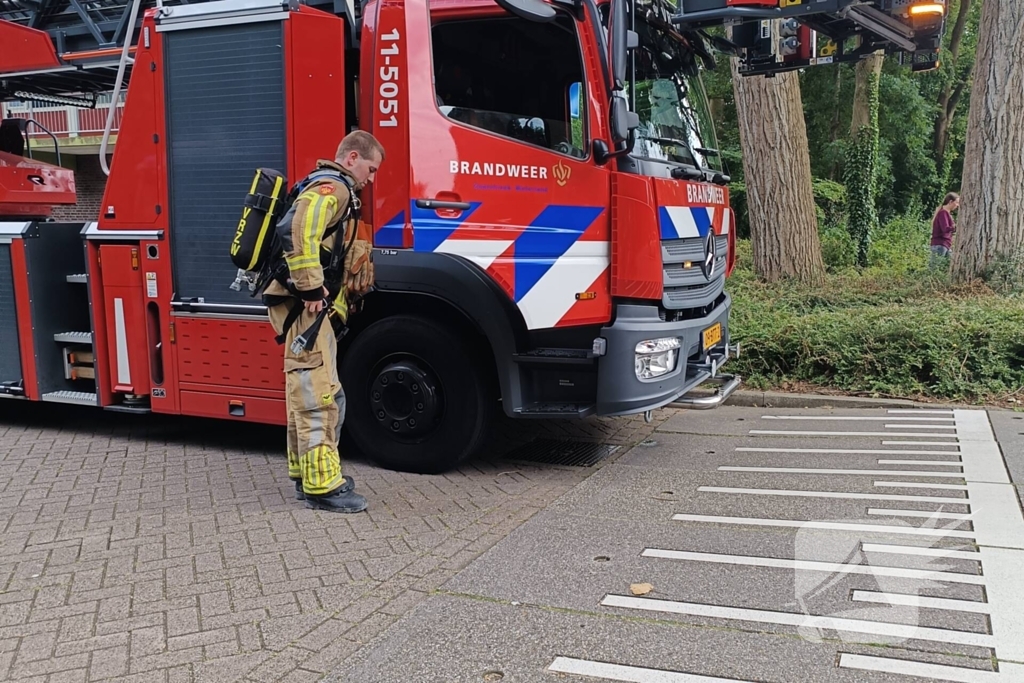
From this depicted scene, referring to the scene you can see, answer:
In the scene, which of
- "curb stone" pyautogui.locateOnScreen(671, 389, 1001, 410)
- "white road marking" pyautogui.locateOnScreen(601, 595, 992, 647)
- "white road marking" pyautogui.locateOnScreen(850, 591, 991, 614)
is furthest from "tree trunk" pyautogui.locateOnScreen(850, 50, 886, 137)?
"white road marking" pyautogui.locateOnScreen(601, 595, 992, 647)

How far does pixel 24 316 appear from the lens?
625 centimetres

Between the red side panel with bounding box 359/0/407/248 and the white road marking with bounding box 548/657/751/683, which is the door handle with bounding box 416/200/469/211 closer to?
the red side panel with bounding box 359/0/407/248

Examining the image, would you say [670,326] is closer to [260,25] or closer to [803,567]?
[803,567]

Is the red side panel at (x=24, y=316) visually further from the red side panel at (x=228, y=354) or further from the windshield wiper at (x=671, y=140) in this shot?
the windshield wiper at (x=671, y=140)

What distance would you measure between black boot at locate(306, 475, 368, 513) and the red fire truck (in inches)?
27.9

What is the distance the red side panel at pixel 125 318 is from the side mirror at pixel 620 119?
3.21 meters

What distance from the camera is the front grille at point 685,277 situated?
5102mm

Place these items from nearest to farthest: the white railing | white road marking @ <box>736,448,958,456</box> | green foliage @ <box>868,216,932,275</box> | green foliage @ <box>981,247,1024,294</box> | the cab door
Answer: the cab door < white road marking @ <box>736,448,958,456</box> < the white railing < green foliage @ <box>981,247,1024,294</box> < green foliage @ <box>868,216,932,275</box>

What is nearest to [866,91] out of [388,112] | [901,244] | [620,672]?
[901,244]

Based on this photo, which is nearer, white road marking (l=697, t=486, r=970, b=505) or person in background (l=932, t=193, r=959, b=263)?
white road marking (l=697, t=486, r=970, b=505)

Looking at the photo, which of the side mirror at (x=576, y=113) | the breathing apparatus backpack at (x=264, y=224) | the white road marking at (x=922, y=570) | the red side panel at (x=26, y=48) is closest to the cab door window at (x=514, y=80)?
the side mirror at (x=576, y=113)

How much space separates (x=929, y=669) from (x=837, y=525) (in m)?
1.46

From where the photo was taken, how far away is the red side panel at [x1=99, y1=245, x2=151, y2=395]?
227 inches

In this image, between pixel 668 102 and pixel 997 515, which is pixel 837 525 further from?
pixel 668 102
